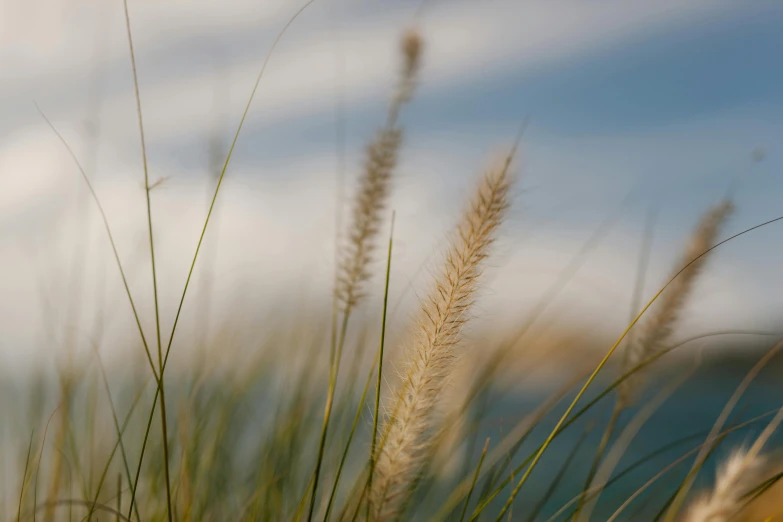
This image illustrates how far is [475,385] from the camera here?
1771mm

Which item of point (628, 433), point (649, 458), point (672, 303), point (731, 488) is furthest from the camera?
point (628, 433)

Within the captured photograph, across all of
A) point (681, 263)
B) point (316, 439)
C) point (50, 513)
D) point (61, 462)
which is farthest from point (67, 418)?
point (681, 263)

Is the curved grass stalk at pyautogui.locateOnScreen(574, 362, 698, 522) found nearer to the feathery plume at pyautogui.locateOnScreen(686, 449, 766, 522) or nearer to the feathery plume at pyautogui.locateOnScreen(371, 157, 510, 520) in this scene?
the feathery plume at pyautogui.locateOnScreen(686, 449, 766, 522)

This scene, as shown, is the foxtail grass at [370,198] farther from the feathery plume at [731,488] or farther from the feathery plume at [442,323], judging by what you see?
the feathery plume at [731,488]

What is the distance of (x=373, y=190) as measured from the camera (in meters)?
1.39

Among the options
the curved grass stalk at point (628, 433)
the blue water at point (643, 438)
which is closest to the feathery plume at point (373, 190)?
the blue water at point (643, 438)

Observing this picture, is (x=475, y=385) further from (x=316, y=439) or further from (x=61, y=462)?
(x=61, y=462)

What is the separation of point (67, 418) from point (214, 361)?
2.24ft

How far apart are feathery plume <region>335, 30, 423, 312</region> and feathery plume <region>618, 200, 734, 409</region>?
0.75 m

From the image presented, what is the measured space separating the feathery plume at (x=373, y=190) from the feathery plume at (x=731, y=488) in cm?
82

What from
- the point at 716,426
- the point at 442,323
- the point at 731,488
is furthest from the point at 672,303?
the point at 442,323

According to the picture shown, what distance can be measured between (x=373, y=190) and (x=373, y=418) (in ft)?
1.76

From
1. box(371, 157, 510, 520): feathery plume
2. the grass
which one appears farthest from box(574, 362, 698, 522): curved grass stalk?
box(371, 157, 510, 520): feathery plume

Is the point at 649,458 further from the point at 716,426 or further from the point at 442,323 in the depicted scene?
the point at 442,323
